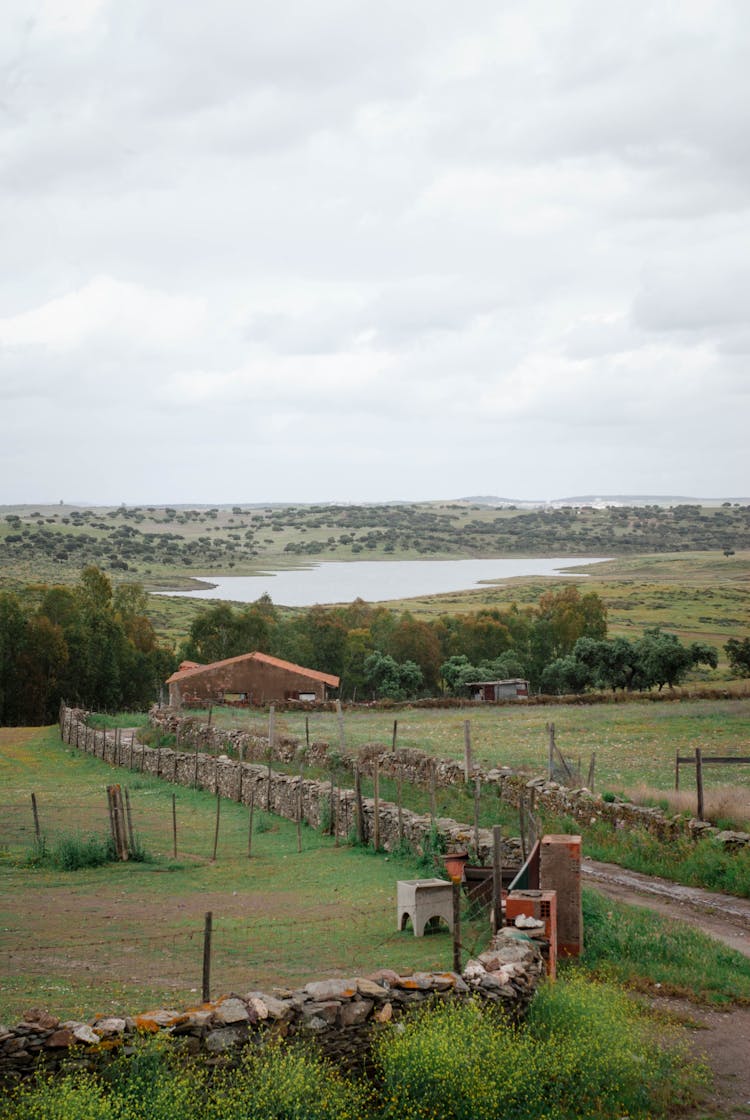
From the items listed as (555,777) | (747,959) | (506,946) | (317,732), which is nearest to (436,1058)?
(506,946)

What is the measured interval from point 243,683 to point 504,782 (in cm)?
3258

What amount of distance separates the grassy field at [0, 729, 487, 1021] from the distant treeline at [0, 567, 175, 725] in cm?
4405

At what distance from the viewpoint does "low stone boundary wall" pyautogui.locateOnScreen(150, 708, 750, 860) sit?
21.0 meters

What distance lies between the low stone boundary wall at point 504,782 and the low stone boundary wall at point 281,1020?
25.5 ft

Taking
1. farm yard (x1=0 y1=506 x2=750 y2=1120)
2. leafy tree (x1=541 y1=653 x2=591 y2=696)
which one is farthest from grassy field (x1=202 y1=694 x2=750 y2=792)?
leafy tree (x1=541 y1=653 x2=591 y2=696)

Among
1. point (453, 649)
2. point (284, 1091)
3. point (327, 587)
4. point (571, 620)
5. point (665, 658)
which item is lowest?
point (453, 649)

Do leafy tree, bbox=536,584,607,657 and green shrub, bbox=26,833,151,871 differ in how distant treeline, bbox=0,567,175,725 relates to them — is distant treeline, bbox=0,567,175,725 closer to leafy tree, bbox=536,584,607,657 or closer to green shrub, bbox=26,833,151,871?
leafy tree, bbox=536,584,607,657

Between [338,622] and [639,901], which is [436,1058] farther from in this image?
[338,622]

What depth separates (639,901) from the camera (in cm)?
1778

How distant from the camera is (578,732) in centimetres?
4547

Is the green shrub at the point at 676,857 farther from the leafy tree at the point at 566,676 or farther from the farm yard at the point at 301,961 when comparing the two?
the leafy tree at the point at 566,676

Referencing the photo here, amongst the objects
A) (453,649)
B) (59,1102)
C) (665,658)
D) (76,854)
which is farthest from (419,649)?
(59,1102)

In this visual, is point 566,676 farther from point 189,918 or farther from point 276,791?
point 189,918

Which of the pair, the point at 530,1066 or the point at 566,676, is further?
the point at 566,676
